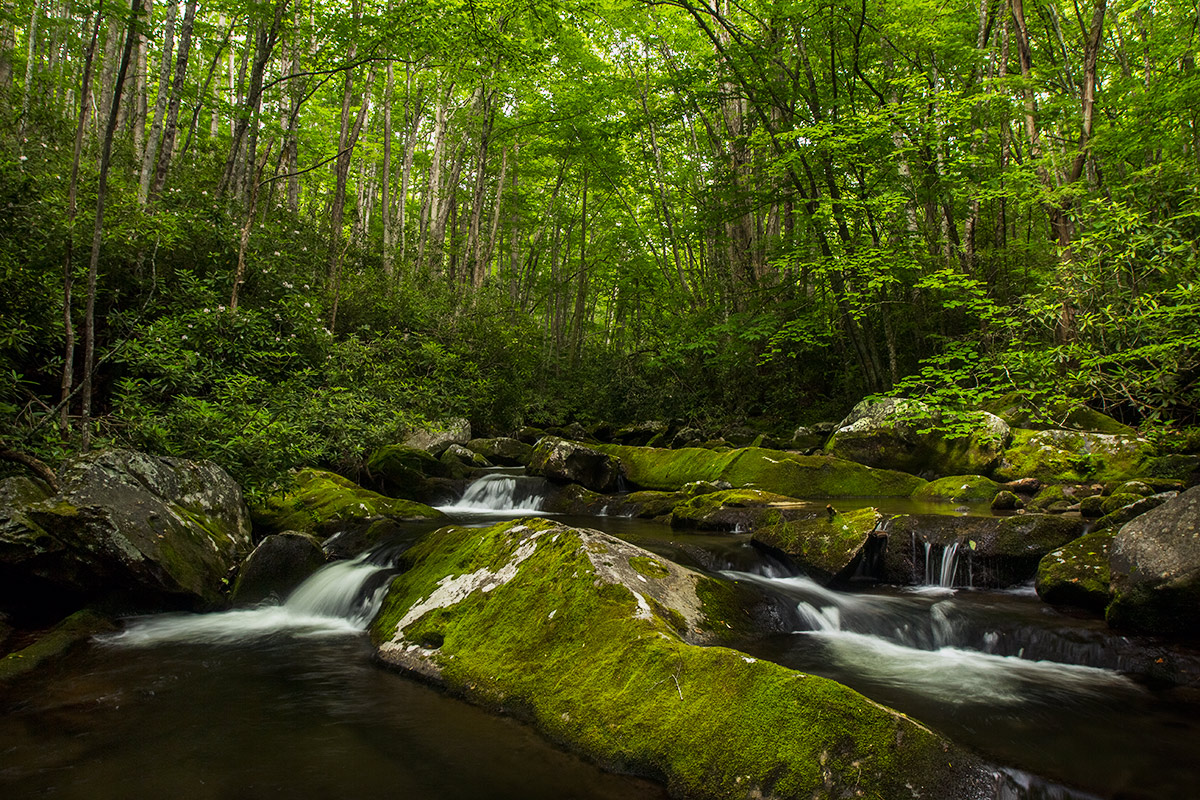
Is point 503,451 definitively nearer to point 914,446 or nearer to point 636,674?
point 914,446

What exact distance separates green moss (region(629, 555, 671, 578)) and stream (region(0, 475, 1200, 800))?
0.84 m

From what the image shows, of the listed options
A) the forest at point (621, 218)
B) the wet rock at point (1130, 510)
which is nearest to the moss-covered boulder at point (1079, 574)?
the wet rock at point (1130, 510)

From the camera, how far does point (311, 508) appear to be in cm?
858

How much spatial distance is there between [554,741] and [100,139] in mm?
16226

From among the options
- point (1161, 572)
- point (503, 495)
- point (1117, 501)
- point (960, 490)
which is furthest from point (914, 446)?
point (503, 495)

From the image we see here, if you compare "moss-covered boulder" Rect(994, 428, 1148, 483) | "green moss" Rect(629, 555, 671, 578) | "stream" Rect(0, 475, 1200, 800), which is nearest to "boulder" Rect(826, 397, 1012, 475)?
"moss-covered boulder" Rect(994, 428, 1148, 483)

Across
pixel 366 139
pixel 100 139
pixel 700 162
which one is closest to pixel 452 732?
pixel 100 139

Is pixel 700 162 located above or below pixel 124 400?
above

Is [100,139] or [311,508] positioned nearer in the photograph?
[311,508]

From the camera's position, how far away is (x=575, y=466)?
12484 millimetres

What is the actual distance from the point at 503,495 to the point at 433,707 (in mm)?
8470

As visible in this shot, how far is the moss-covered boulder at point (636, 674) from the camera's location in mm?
2521

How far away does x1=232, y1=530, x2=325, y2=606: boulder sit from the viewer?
6.33 meters

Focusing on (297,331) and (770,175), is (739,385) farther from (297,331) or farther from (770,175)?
(297,331)
